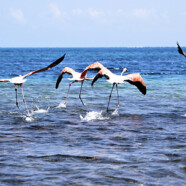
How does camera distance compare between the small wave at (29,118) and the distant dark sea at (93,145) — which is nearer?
the distant dark sea at (93,145)

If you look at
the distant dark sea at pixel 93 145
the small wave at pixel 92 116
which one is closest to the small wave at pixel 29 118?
the distant dark sea at pixel 93 145

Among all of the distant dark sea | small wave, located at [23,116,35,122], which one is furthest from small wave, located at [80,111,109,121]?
small wave, located at [23,116,35,122]

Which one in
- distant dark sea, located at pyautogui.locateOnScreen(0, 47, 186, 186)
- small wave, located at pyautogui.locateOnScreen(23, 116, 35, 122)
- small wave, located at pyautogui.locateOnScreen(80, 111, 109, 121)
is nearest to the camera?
distant dark sea, located at pyautogui.locateOnScreen(0, 47, 186, 186)

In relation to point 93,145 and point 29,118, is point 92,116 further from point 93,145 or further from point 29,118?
point 93,145

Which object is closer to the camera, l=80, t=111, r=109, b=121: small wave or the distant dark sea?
the distant dark sea

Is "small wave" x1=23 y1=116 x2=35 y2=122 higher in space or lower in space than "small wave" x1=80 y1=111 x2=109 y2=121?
lower

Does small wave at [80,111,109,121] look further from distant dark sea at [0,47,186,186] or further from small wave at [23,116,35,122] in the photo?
small wave at [23,116,35,122]

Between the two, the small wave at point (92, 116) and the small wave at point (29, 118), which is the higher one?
the small wave at point (92, 116)

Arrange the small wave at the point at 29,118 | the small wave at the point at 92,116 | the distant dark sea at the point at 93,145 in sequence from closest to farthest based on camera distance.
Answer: the distant dark sea at the point at 93,145 < the small wave at the point at 29,118 < the small wave at the point at 92,116

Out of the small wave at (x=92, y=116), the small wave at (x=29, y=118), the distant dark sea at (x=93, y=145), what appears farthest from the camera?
the small wave at (x=92, y=116)

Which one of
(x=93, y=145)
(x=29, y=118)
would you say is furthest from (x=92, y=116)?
(x=93, y=145)

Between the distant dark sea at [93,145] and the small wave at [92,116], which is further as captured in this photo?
the small wave at [92,116]

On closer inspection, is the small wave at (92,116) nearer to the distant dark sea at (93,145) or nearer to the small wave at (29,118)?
the distant dark sea at (93,145)

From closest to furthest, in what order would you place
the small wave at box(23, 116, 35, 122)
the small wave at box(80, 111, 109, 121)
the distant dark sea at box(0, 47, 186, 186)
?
the distant dark sea at box(0, 47, 186, 186) → the small wave at box(23, 116, 35, 122) → the small wave at box(80, 111, 109, 121)
